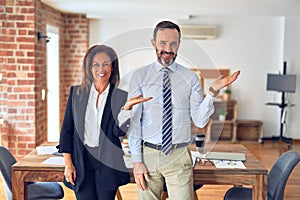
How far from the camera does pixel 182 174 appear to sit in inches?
77.7

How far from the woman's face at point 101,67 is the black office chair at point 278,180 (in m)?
1.32

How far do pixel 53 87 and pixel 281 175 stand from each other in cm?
432

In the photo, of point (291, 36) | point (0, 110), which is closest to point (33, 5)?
point (0, 110)

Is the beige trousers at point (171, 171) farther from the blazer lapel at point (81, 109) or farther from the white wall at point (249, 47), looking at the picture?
the white wall at point (249, 47)

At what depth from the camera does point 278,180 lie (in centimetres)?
257

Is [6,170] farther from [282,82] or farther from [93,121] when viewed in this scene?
[282,82]

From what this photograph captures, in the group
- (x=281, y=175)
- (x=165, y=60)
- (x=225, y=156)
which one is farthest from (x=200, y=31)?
(x=165, y=60)

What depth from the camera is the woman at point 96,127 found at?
199cm

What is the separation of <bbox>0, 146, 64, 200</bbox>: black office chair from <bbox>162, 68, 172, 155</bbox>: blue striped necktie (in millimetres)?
1171

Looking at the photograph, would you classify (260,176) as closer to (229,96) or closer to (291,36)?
(229,96)

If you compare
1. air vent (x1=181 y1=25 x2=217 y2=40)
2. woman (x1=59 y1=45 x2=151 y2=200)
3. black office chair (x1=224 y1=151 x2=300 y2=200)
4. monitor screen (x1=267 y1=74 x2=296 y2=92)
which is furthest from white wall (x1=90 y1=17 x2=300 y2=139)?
woman (x1=59 y1=45 x2=151 y2=200)

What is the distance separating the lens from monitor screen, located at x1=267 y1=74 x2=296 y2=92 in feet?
20.6

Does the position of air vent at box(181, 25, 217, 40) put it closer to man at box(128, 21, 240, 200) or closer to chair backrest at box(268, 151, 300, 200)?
chair backrest at box(268, 151, 300, 200)

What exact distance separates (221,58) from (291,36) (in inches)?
49.0
